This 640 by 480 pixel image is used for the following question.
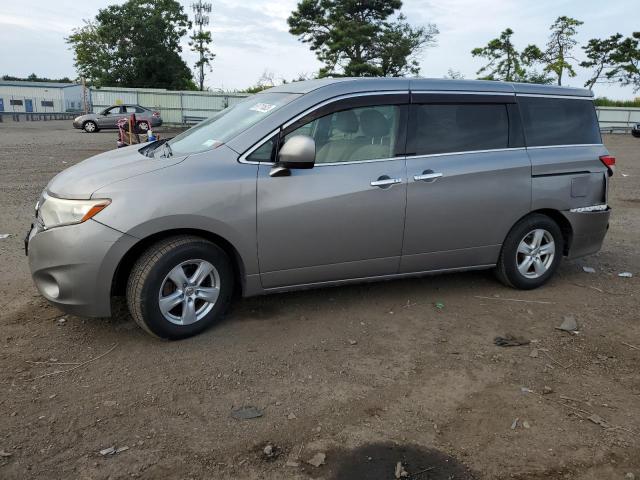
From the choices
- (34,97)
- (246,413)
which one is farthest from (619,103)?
(34,97)

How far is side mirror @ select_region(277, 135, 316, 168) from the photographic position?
13.4 ft

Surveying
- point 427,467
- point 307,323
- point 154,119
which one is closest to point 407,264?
point 307,323

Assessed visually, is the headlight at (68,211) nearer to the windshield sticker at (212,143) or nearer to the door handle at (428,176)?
the windshield sticker at (212,143)

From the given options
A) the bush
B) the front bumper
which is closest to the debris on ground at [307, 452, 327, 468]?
the front bumper

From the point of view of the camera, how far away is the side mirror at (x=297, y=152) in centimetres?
410

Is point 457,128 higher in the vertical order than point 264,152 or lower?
higher

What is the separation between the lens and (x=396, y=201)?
4562 mm

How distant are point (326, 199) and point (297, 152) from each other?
44 centimetres

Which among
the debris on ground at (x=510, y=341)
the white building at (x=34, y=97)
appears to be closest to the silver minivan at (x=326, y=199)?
the debris on ground at (x=510, y=341)

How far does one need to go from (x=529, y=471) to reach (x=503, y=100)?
11.2ft

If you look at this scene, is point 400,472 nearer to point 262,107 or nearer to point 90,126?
point 262,107

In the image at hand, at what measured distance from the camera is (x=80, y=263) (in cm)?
378

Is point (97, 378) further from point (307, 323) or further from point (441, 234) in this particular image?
point (441, 234)

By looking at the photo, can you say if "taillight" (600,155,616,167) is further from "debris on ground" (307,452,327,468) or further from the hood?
"debris on ground" (307,452,327,468)
